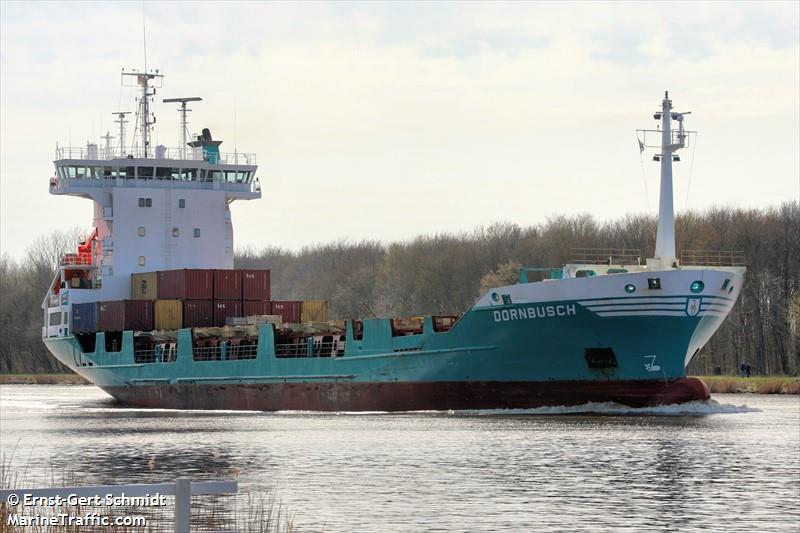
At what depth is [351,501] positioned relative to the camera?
20.6 meters

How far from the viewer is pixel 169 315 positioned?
48.6 m

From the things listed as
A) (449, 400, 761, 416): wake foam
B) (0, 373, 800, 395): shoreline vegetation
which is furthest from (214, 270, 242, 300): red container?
(0, 373, 800, 395): shoreline vegetation

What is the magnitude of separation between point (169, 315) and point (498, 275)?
Result: 28.5 m

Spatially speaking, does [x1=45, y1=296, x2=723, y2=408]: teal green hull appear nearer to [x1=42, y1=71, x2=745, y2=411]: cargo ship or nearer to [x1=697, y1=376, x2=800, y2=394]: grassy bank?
[x1=42, y1=71, x2=745, y2=411]: cargo ship

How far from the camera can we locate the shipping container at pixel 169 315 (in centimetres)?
4847

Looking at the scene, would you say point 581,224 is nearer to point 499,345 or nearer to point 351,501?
point 499,345

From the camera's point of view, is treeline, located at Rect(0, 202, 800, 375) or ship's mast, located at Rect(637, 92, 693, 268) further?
treeline, located at Rect(0, 202, 800, 375)

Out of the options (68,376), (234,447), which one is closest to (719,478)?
(234,447)

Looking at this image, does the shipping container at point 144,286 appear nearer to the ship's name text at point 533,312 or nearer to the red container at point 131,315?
the red container at point 131,315

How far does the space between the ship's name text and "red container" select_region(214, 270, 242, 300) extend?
15156 mm

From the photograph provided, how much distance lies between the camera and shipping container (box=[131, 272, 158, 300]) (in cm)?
5019

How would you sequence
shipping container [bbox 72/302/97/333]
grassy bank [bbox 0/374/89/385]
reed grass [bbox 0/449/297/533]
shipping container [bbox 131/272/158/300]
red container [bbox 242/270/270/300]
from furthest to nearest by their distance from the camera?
grassy bank [bbox 0/374/89/385] → shipping container [bbox 72/302/97/333] → shipping container [bbox 131/272/158/300] → red container [bbox 242/270/270/300] → reed grass [bbox 0/449/297/533]

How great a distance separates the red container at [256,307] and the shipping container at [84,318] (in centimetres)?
622

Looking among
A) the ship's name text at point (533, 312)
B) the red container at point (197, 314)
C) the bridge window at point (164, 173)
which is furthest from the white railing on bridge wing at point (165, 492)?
the bridge window at point (164, 173)
